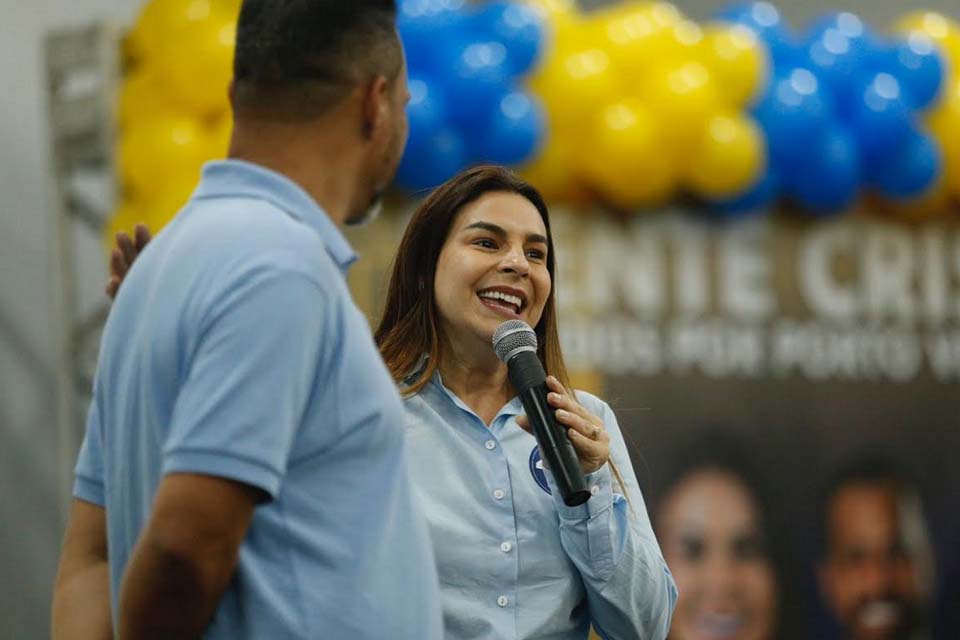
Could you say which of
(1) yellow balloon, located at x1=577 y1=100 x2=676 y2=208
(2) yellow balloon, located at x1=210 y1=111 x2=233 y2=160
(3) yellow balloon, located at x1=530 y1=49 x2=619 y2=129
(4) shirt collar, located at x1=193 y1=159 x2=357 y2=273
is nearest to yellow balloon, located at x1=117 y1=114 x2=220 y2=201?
(2) yellow balloon, located at x1=210 y1=111 x2=233 y2=160

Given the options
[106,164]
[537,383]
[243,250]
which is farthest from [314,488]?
[106,164]

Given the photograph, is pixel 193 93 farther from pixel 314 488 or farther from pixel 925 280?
pixel 314 488

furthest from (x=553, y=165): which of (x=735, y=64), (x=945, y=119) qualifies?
(x=945, y=119)

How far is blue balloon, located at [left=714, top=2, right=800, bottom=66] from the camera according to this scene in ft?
15.6

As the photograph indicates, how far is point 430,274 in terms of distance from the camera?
187cm

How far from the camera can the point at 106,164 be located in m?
4.31

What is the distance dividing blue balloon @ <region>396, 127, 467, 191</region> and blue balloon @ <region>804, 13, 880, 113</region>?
1348 millimetres

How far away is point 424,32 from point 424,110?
0.84 feet

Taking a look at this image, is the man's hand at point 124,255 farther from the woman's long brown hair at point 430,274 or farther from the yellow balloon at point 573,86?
the yellow balloon at point 573,86

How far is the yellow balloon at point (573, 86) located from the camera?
4.30m

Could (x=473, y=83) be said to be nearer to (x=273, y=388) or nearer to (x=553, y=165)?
(x=553, y=165)

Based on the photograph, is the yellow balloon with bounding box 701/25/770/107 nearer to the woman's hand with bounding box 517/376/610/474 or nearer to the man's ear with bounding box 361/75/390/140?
the woman's hand with bounding box 517/376/610/474

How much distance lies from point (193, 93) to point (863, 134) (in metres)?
2.15

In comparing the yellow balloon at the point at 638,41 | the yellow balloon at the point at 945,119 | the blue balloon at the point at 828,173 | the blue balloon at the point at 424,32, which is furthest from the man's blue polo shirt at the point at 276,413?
the yellow balloon at the point at 945,119
